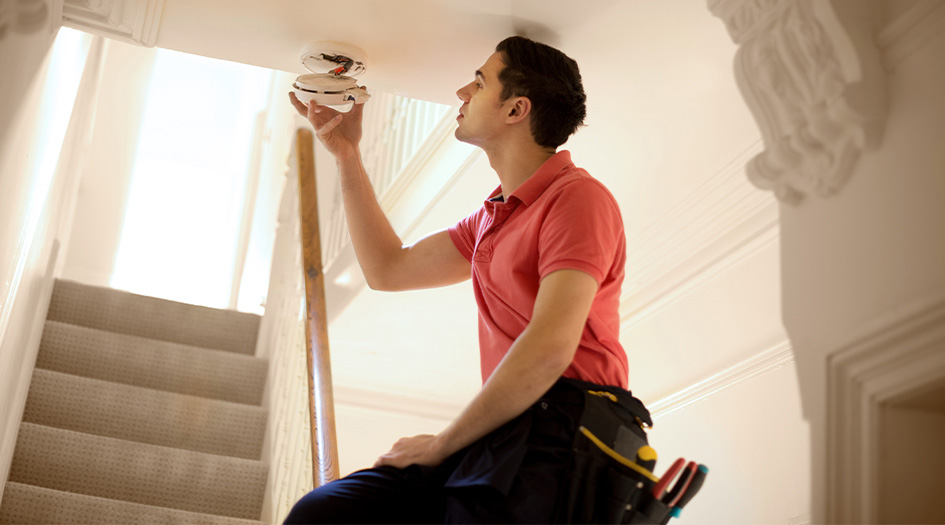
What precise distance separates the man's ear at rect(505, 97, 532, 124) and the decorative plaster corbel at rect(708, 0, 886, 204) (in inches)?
19.5

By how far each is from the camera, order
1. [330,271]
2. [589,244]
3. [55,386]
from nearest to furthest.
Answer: [589,244], [55,386], [330,271]

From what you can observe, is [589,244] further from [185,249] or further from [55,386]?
[185,249]

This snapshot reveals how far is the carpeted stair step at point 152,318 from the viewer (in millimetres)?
4453

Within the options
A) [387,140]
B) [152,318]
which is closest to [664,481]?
[387,140]

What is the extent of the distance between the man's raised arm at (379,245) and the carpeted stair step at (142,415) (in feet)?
5.83

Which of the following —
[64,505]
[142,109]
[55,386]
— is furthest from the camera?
[142,109]

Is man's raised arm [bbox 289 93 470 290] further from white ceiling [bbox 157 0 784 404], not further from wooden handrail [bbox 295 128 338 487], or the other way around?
wooden handrail [bbox 295 128 338 487]

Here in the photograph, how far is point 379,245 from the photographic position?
2336 millimetres

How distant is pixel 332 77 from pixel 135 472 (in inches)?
70.5

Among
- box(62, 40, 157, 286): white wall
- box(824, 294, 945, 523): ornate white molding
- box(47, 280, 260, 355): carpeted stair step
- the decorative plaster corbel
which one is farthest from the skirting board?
box(62, 40, 157, 286): white wall

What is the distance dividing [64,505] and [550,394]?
212cm

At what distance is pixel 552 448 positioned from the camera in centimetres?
155

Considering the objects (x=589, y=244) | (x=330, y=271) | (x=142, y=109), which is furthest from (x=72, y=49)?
(x=142, y=109)

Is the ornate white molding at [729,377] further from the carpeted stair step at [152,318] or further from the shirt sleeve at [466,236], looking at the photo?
the carpeted stair step at [152,318]
